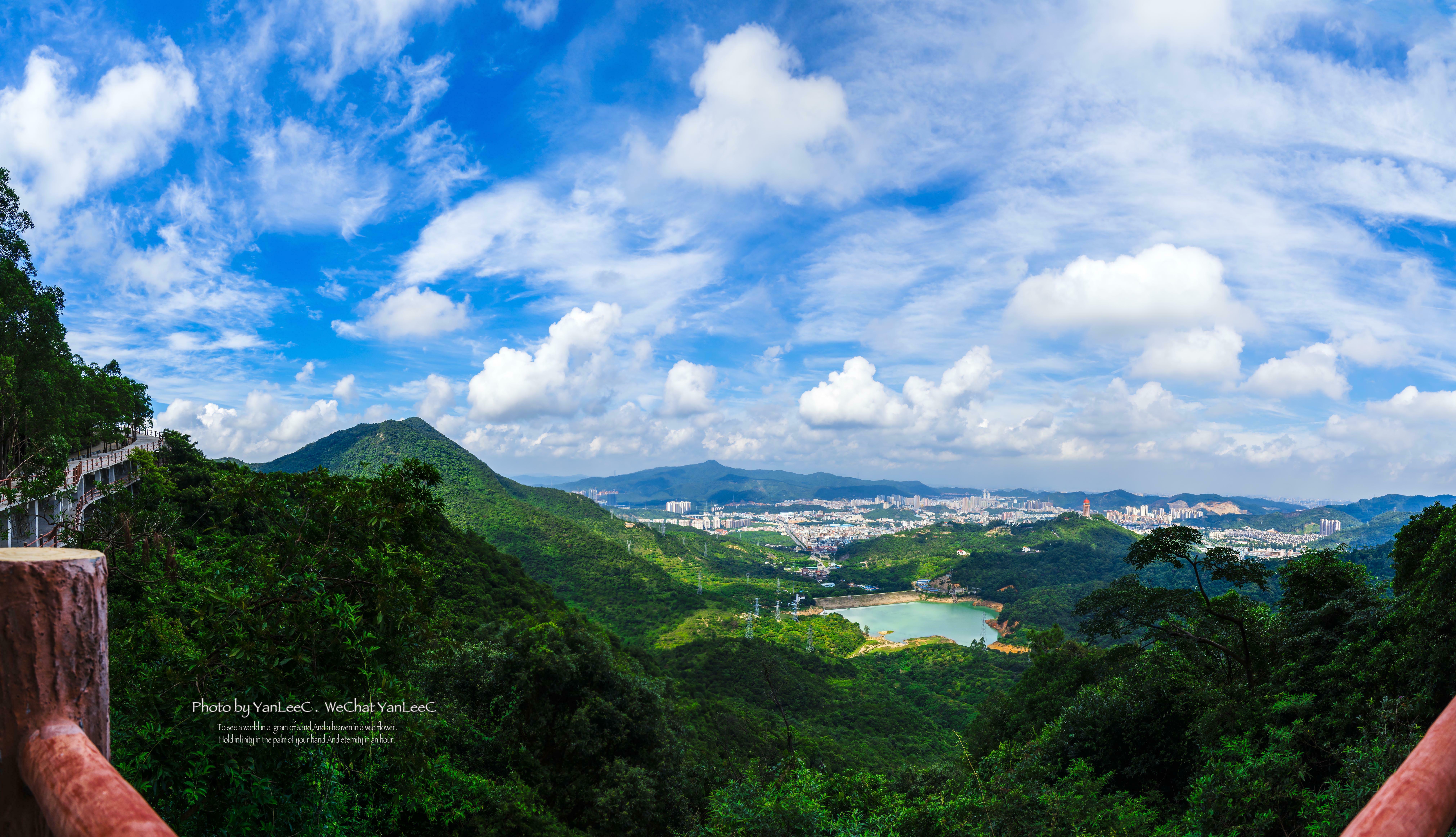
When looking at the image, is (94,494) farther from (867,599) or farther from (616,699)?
(867,599)

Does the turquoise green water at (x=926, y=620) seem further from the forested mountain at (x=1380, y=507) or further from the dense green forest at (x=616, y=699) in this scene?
the forested mountain at (x=1380, y=507)

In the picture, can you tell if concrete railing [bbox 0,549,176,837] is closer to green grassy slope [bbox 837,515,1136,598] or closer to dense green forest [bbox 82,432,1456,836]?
dense green forest [bbox 82,432,1456,836]

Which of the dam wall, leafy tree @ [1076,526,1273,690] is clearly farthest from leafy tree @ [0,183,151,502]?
the dam wall

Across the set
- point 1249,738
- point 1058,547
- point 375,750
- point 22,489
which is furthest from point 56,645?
point 1058,547

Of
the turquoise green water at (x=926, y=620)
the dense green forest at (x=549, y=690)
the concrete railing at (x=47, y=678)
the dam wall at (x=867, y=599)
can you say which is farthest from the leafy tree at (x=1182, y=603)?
the dam wall at (x=867, y=599)

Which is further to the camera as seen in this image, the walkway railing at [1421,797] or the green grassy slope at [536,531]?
the green grassy slope at [536,531]

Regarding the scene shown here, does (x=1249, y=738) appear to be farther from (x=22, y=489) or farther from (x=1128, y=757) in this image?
(x=22, y=489)
